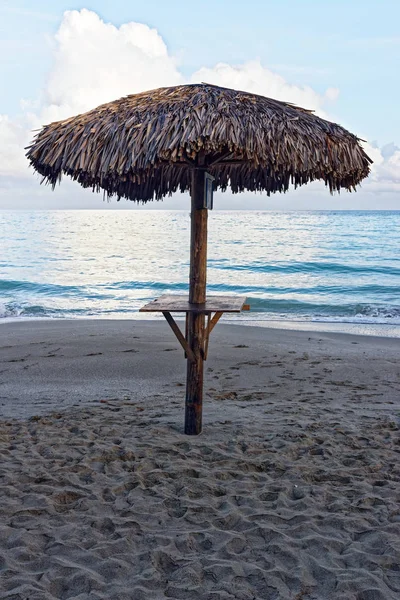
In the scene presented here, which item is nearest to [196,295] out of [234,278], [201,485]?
[201,485]

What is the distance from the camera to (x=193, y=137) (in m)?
4.23

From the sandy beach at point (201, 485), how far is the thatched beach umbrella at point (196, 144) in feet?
2.86

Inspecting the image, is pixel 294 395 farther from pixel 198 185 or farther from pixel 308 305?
pixel 308 305

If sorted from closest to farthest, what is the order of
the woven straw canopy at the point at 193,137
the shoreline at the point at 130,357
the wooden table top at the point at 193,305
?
the woven straw canopy at the point at 193,137, the wooden table top at the point at 193,305, the shoreline at the point at 130,357

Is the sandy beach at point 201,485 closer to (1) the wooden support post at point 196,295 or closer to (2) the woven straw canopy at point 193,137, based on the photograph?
(1) the wooden support post at point 196,295

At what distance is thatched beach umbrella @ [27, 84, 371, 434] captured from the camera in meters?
4.34

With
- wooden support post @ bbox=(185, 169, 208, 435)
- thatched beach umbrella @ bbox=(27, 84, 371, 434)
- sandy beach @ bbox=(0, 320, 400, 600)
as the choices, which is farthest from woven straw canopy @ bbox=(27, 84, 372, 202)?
sandy beach @ bbox=(0, 320, 400, 600)

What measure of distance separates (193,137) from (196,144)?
0.08 metres

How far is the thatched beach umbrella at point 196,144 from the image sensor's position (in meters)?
4.34

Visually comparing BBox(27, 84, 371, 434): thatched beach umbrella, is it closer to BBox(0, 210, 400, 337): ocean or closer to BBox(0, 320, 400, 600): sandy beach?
BBox(0, 320, 400, 600): sandy beach

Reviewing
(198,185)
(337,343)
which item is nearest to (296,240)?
(337,343)

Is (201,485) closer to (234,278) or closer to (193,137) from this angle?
(193,137)

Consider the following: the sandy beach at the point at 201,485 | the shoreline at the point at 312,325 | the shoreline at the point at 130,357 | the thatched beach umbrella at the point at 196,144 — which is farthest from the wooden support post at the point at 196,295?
the shoreline at the point at 312,325

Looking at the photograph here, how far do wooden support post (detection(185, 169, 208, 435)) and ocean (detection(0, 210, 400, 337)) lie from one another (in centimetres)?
767
